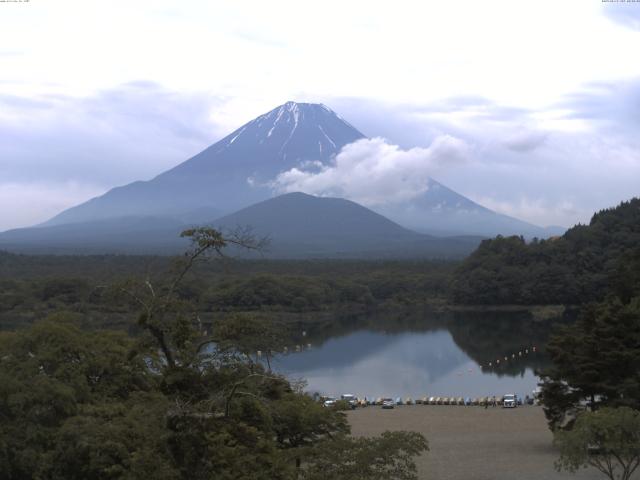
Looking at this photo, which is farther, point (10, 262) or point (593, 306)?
point (10, 262)

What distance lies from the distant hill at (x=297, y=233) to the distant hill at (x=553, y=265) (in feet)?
134

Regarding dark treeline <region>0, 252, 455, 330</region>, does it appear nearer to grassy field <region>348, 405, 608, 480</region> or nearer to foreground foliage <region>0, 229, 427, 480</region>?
grassy field <region>348, 405, 608, 480</region>

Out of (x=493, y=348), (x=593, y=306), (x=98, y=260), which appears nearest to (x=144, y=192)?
(x=98, y=260)

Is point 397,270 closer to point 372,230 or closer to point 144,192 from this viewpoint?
point 372,230

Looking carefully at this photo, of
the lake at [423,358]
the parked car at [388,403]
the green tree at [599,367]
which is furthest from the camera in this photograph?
the lake at [423,358]

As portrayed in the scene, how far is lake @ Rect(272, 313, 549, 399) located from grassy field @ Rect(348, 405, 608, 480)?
2.82 m

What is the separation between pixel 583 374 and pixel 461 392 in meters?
8.78

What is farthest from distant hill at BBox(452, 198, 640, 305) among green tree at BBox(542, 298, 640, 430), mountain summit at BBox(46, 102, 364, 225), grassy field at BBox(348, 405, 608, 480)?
mountain summit at BBox(46, 102, 364, 225)

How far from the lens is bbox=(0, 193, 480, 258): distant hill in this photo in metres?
96.9

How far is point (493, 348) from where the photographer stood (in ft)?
92.4

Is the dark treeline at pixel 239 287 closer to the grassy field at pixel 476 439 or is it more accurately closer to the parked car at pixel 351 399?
the parked car at pixel 351 399

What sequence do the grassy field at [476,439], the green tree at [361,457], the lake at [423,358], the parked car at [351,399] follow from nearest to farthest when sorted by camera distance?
the green tree at [361,457]
the grassy field at [476,439]
the parked car at [351,399]
the lake at [423,358]

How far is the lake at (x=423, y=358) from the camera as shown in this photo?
21.6m

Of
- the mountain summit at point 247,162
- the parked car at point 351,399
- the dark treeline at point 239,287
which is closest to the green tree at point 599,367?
the parked car at point 351,399
